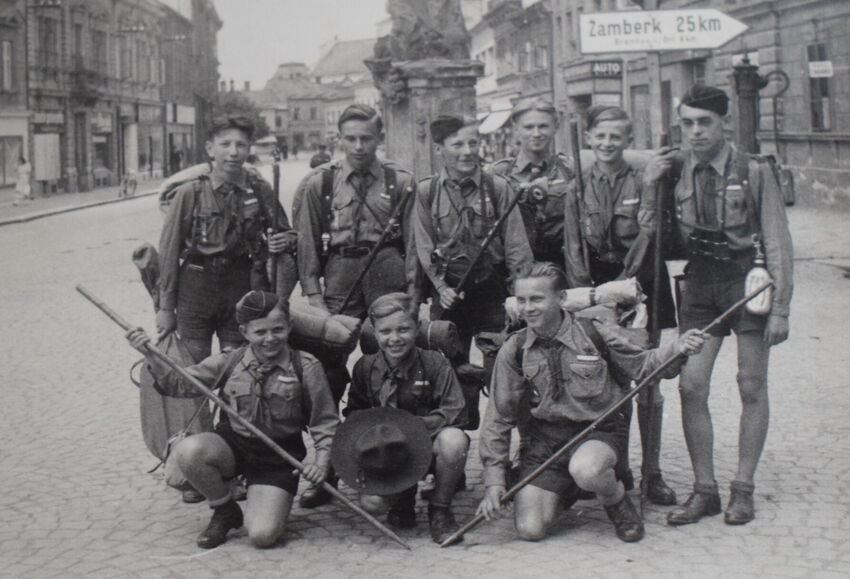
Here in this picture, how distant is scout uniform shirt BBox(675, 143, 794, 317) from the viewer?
16.5 feet

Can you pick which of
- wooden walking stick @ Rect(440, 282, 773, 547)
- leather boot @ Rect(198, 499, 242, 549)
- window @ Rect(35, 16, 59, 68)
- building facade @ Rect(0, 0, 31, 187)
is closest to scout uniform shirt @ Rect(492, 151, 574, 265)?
wooden walking stick @ Rect(440, 282, 773, 547)

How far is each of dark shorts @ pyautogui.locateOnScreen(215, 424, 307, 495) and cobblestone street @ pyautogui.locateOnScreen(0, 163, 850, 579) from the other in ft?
0.83

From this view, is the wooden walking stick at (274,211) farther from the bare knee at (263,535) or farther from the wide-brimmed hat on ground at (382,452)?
the bare knee at (263,535)

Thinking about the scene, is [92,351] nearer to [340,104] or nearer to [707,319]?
[707,319]

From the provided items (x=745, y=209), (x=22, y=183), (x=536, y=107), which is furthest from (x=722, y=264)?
(x=22, y=183)

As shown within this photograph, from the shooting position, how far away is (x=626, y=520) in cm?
487

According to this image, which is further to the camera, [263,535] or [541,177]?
[541,177]

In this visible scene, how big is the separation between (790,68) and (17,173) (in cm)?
2370

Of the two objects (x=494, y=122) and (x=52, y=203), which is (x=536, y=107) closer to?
(x=52, y=203)

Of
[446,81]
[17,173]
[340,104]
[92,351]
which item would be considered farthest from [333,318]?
[340,104]

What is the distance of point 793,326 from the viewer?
10.2 meters

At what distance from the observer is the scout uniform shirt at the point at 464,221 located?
588 cm

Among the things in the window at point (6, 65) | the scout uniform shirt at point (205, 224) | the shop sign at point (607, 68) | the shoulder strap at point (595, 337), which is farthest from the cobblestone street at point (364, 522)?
the window at point (6, 65)

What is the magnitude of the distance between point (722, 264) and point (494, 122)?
4148cm
